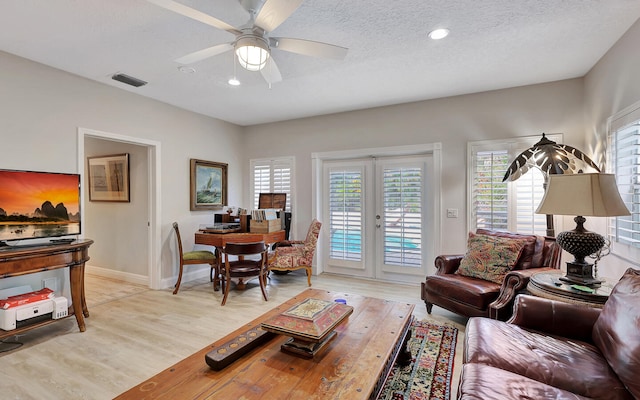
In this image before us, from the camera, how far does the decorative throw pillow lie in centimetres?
290

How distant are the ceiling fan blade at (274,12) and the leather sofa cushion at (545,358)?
2.10 meters

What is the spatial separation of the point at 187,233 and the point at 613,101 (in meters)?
5.33

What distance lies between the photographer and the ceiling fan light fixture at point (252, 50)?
2.00 metres

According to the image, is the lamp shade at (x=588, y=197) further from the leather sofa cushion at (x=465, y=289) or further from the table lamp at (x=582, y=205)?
the leather sofa cushion at (x=465, y=289)

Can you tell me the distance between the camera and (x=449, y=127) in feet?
13.2

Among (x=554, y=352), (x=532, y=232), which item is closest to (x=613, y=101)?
(x=532, y=232)

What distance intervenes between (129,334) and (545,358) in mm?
3295

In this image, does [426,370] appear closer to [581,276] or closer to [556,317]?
[556,317]

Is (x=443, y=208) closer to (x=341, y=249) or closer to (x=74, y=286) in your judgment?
(x=341, y=249)

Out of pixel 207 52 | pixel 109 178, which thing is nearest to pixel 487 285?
pixel 207 52

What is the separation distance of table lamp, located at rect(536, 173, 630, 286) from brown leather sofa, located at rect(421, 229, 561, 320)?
1.24 ft

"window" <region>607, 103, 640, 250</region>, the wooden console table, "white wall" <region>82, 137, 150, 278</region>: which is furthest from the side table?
"white wall" <region>82, 137, 150, 278</region>

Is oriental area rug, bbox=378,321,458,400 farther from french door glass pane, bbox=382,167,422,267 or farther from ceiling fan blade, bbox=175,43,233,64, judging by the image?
ceiling fan blade, bbox=175,43,233,64

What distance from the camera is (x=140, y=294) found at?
13.1 ft
